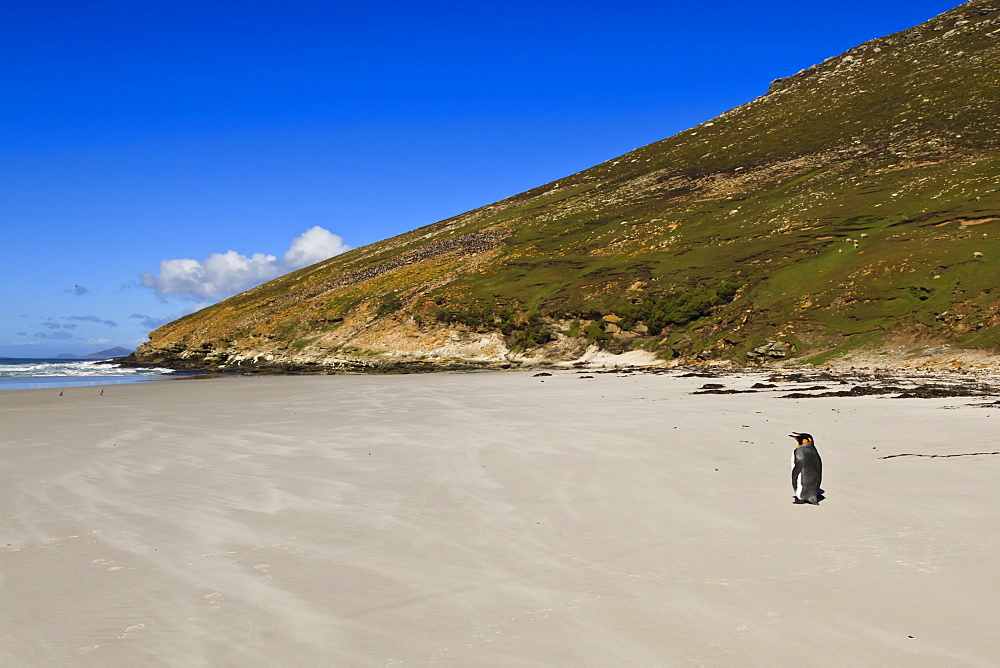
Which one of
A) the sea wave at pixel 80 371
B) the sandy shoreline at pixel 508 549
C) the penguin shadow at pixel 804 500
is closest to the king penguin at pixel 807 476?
the penguin shadow at pixel 804 500

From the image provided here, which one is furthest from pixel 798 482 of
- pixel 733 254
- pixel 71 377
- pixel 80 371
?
pixel 80 371

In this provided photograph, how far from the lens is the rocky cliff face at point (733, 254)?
3812 cm

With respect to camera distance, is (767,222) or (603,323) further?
(767,222)

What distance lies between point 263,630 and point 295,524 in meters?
3.14

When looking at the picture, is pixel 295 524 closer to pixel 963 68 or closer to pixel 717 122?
pixel 963 68

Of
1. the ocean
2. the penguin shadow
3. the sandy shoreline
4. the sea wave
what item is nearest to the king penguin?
the penguin shadow

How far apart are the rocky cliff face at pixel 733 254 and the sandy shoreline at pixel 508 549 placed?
951 inches

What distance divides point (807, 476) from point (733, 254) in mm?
47274

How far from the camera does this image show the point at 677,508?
886cm

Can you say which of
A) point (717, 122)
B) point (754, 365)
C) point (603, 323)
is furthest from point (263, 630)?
point (717, 122)

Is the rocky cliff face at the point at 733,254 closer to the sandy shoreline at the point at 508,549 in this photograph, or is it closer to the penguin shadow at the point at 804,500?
the sandy shoreline at the point at 508,549

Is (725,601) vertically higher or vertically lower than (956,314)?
lower

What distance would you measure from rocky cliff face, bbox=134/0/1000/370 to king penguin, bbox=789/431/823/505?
2524cm

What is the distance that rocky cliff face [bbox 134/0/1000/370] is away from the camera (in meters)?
38.1
